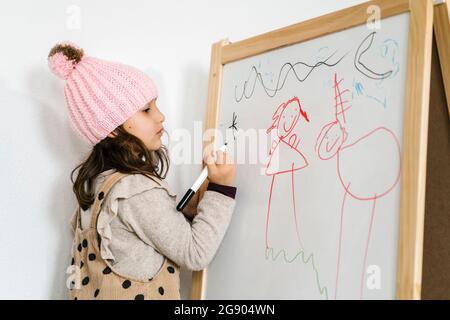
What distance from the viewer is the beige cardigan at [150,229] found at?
993 mm

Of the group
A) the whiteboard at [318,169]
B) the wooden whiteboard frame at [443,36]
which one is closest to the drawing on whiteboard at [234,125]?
the whiteboard at [318,169]

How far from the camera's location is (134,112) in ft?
3.52

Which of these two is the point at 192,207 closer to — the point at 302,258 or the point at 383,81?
the point at 302,258

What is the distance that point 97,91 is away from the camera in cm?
105

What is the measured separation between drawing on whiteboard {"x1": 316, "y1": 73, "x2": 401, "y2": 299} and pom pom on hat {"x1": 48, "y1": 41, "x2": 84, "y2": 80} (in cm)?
59

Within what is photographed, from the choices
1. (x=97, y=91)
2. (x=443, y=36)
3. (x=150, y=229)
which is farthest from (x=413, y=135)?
(x=97, y=91)

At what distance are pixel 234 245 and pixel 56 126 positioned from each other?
0.56 meters

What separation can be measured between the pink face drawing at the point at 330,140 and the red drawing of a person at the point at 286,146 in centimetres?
4

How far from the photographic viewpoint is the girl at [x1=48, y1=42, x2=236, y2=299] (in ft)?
3.27

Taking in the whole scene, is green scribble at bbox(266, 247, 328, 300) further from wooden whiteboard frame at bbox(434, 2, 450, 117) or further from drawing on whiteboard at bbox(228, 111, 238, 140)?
wooden whiteboard frame at bbox(434, 2, 450, 117)

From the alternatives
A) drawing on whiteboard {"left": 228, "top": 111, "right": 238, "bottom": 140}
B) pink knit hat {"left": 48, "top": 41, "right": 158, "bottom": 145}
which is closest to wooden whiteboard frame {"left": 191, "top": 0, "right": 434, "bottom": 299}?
drawing on whiteboard {"left": 228, "top": 111, "right": 238, "bottom": 140}

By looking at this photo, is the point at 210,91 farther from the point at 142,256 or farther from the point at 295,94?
the point at 142,256

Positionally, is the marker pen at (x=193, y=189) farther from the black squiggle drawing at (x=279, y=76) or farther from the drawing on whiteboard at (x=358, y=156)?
the drawing on whiteboard at (x=358, y=156)

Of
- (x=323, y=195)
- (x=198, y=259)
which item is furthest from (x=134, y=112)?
(x=323, y=195)
